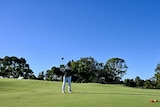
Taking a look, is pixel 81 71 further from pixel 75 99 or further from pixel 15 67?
pixel 75 99

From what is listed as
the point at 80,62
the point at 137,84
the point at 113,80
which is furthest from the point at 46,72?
the point at 137,84

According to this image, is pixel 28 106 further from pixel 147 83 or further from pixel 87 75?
pixel 87 75

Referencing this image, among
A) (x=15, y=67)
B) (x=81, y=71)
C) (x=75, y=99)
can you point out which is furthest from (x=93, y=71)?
(x=75, y=99)

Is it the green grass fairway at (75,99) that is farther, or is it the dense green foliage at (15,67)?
the dense green foliage at (15,67)

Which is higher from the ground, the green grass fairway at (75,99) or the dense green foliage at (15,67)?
the dense green foliage at (15,67)

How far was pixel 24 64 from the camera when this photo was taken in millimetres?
113312

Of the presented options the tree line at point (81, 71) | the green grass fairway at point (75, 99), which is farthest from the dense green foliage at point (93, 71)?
the green grass fairway at point (75, 99)

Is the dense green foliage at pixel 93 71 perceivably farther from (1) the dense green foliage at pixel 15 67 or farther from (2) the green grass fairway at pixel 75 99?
(2) the green grass fairway at pixel 75 99

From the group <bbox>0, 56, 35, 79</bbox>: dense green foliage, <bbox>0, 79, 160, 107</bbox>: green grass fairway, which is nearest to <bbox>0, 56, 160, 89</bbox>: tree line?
<bbox>0, 56, 35, 79</bbox>: dense green foliage

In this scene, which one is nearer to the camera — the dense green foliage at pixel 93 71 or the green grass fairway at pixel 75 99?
the green grass fairway at pixel 75 99

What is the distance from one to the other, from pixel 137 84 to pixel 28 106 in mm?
71381

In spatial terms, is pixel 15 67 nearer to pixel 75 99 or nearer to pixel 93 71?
pixel 93 71

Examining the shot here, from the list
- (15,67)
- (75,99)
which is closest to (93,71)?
(15,67)

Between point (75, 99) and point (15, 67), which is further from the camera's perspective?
point (15, 67)
